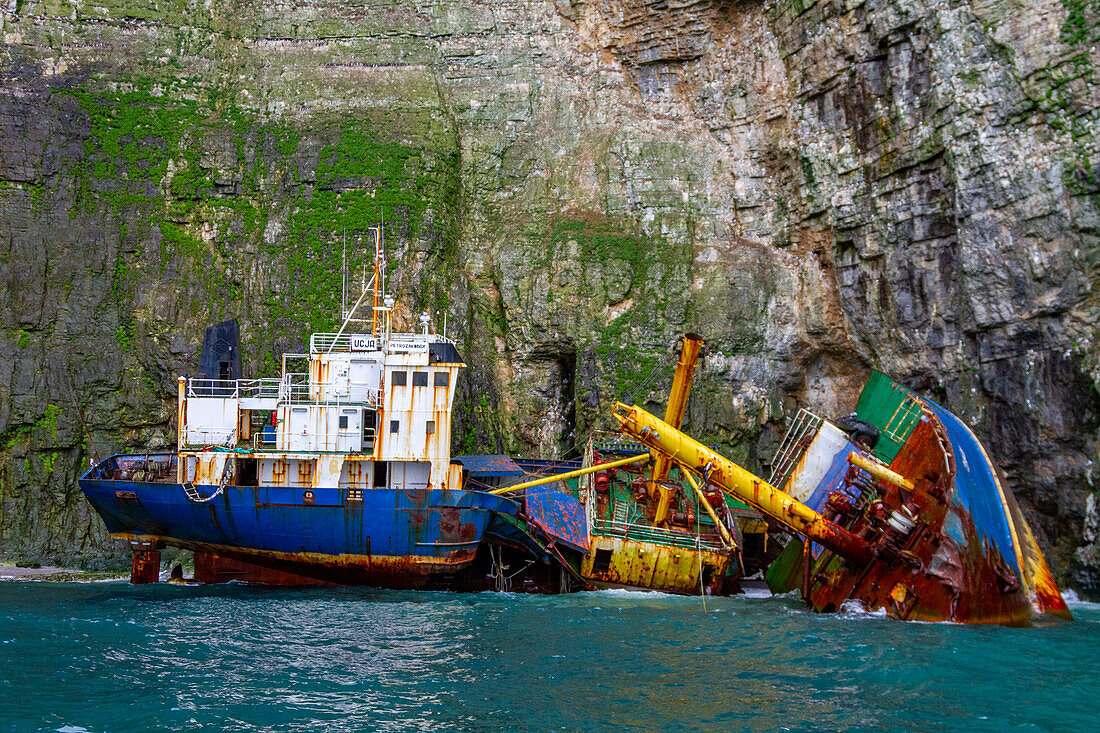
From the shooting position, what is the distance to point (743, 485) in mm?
19516

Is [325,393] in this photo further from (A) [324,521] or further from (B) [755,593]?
(B) [755,593]

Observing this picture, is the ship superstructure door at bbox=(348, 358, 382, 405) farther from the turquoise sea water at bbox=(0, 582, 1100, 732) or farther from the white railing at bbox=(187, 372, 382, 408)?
the turquoise sea water at bbox=(0, 582, 1100, 732)

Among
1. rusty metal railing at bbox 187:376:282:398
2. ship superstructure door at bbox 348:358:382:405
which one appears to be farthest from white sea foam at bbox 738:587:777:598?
rusty metal railing at bbox 187:376:282:398

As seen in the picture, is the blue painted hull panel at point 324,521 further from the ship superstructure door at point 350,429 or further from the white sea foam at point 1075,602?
the white sea foam at point 1075,602

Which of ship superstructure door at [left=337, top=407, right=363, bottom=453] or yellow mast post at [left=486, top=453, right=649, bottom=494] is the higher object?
ship superstructure door at [left=337, top=407, right=363, bottom=453]

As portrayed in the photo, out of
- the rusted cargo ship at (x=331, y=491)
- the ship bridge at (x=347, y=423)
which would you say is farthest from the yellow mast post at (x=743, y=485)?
the ship bridge at (x=347, y=423)

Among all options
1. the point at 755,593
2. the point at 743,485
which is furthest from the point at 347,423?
the point at 755,593

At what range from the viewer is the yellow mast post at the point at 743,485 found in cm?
1878

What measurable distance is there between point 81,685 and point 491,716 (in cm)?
642

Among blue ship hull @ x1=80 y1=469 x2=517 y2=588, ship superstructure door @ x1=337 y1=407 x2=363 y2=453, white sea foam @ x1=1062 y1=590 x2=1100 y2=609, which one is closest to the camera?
white sea foam @ x1=1062 y1=590 x2=1100 y2=609

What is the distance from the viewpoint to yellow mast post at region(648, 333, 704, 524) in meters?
21.8

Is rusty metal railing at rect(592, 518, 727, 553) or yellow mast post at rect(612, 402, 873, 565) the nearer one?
yellow mast post at rect(612, 402, 873, 565)

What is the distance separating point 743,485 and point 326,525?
10859mm

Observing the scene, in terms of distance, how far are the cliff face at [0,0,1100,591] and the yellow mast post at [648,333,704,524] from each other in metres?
6.43
